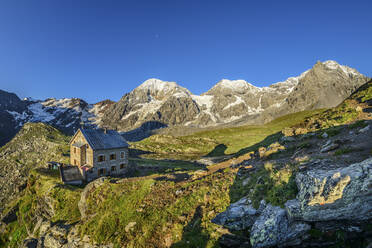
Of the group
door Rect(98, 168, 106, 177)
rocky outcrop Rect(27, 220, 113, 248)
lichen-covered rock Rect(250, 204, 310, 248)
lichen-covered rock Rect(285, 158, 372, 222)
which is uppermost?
lichen-covered rock Rect(285, 158, 372, 222)

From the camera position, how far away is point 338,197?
7930 millimetres

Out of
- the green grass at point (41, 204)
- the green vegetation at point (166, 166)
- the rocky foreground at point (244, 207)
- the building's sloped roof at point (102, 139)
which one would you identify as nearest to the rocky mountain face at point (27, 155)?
the green grass at point (41, 204)

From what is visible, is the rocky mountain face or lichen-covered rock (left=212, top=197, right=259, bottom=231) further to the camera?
the rocky mountain face

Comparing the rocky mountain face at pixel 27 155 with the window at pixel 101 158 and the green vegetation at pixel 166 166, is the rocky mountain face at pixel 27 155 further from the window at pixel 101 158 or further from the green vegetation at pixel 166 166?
the window at pixel 101 158

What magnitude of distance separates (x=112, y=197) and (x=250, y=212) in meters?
17.6

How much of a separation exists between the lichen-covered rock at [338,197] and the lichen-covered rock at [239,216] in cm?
312

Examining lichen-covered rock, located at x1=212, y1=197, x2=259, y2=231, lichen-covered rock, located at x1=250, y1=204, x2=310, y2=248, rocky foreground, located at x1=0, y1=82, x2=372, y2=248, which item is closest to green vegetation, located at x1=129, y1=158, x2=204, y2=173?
rocky foreground, located at x1=0, y1=82, x2=372, y2=248

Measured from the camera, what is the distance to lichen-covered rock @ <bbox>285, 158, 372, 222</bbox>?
7590mm

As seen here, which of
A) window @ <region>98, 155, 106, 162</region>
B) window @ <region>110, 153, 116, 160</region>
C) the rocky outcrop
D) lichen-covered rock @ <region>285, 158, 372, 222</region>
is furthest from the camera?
window @ <region>110, 153, 116, 160</region>

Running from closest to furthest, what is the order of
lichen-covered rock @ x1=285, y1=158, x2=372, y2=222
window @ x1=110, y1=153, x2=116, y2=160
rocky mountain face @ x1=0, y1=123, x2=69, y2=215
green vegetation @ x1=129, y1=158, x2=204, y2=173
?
lichen-covered rock @ x1=285, y1=158, x2=372, y2=222
window @ x1=110, y1=153, x2=116, y2=160
green vegetation @ x1=129, y1=158, x2=204, y2=173
rocky mountain face @ x1=0, y1=123, x2=69, y2=215

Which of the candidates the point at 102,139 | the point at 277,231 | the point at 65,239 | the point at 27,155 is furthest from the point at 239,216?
the point at 27,155

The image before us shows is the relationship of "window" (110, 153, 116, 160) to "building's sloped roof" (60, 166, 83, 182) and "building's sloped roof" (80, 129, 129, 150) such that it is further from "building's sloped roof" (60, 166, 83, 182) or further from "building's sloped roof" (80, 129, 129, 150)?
"building's sloped roof" (60, 166, 83, 182)

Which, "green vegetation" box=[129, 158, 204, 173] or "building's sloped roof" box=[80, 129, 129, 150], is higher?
"building's sloped roof" box=[80, 129, 129, 150]

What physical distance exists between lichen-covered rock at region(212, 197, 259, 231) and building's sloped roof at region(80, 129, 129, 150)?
3466 centimetres
